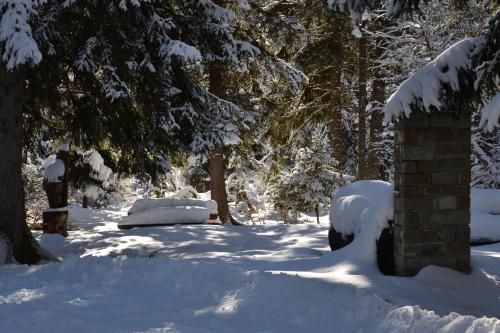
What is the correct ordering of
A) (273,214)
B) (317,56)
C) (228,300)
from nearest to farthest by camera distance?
(228,300) → (317,56) → (273,214)

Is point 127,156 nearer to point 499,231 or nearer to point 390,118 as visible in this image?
point 390,118

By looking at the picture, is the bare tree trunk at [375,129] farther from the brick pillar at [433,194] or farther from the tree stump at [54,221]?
the tree stump at [54,221]

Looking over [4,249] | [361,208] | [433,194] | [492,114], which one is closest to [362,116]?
[361,208]

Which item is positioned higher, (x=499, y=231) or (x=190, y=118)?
(x=190, y=118)

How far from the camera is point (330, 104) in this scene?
15648mm

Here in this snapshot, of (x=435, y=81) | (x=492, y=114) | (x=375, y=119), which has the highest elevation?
(x=375, y=119)

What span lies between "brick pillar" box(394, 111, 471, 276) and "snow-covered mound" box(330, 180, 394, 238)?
49 centimetres

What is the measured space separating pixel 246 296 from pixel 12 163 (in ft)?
17.0

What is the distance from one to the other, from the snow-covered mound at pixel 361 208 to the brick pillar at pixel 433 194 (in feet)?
1.61

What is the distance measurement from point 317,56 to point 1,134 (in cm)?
900

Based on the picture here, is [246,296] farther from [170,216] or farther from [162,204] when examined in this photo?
[162,204]

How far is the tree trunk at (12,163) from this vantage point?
8258 mm

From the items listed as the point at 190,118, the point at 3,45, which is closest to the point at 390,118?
the point at 190,118

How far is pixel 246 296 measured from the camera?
523 centimetres
